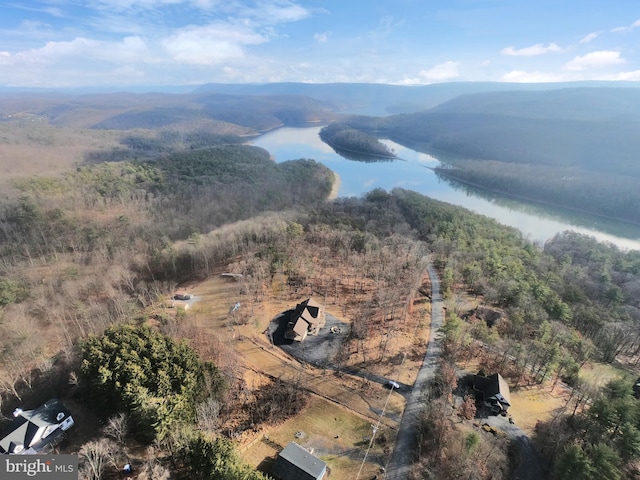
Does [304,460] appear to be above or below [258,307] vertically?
above

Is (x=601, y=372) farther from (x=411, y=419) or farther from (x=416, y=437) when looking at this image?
(x=416, y=437)

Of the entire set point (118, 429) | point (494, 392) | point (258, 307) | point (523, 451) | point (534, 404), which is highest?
point (118, 429)

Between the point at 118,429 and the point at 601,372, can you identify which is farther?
the point at 601,372

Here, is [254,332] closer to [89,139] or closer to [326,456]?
[326,456]

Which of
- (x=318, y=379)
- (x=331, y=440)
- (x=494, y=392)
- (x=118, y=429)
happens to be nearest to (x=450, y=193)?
(x=494, y=392)

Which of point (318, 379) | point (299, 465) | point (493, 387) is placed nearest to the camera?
point (299, 465)

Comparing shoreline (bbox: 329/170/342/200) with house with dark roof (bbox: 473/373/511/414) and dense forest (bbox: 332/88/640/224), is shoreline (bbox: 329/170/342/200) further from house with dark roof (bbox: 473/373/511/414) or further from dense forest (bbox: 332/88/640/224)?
house with dark roof (bbox: 473/373/511/414)

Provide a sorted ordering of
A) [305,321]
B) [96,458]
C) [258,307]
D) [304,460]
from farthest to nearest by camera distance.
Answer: [258,307] → [305,321] → [304,460] → [96,458]
